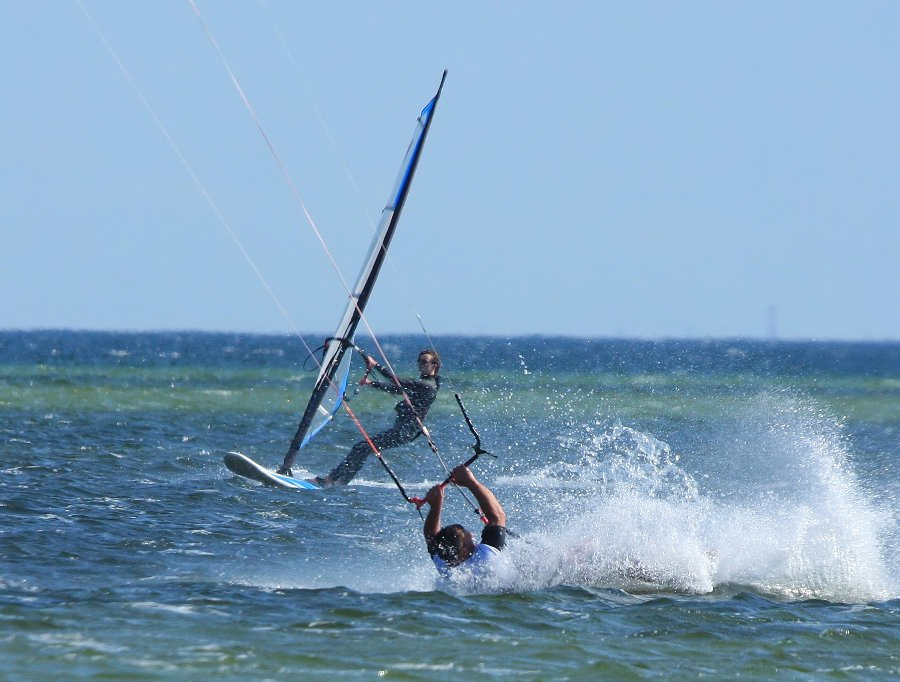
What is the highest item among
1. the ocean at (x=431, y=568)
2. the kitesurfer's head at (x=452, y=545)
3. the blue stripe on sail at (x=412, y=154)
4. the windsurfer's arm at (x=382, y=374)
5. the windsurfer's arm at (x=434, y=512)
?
the blue stripe on sail at (x=412, y=154)

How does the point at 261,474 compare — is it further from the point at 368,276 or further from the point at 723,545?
the point at 723,545

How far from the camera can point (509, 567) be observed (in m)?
9.11

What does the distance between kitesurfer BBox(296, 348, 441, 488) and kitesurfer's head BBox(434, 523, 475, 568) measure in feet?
8.26

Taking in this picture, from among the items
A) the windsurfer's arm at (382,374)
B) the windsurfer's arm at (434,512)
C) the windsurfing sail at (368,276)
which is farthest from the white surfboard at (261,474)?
the windsurfer's arm at (434,512)

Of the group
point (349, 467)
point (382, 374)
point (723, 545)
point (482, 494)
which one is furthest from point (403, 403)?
point (723, 545)

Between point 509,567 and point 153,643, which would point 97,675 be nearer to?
point 153,643

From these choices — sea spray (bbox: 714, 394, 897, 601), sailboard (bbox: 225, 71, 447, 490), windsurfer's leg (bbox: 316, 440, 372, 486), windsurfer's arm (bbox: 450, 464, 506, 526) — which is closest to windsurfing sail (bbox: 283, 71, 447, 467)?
sailboard (bbox: 225, 71, 447, 490)

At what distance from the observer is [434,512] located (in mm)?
8828

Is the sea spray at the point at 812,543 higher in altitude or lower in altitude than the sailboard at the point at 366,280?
lower

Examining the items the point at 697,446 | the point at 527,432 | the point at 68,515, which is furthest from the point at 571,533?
the point at 527,432

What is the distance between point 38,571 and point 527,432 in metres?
15.3

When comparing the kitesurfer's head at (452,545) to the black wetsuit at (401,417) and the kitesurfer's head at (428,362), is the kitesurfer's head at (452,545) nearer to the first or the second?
the black wetsuit at (401,417)

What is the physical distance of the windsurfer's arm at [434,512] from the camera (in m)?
8.81

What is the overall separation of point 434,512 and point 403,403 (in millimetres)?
3513
